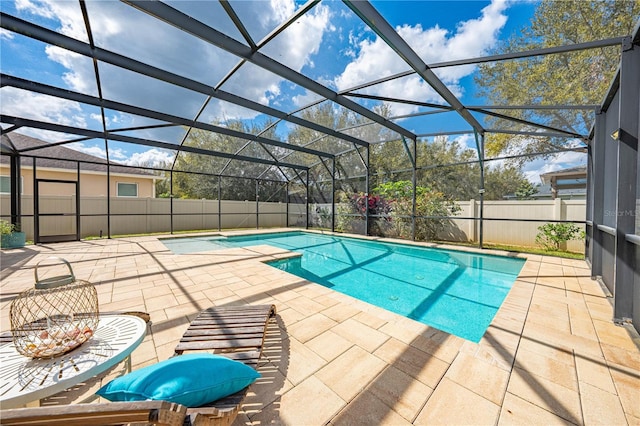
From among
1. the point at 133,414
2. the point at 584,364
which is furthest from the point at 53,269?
the point at 584,364

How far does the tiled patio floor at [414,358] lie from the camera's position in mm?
1439

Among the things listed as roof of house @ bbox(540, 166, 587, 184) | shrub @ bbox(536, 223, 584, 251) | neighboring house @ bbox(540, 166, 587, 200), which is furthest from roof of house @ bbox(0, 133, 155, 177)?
roof of house @ bbox(540, 166, 587, 184)

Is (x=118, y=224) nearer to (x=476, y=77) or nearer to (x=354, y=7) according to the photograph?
(x=354, y=7)

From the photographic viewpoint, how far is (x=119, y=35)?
3746 mm

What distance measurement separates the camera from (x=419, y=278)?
502 centimetres

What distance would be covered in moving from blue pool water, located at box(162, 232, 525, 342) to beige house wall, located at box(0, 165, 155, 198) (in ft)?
20.9

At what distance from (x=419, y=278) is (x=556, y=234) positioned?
5063 millimetres

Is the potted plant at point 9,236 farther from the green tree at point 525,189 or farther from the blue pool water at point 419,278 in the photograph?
the green tree at point 525,189

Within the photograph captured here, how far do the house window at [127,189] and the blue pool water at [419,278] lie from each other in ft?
20.1

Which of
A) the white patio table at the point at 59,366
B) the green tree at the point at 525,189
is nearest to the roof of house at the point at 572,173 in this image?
the green tree at the point at 525,189

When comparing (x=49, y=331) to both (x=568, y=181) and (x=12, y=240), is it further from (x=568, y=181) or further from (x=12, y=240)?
(x=568, y=181)

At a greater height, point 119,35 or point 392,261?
point 119,35

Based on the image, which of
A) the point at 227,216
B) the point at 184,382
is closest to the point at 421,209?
the point at 184,382

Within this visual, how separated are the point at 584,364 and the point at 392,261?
14.7 ft
